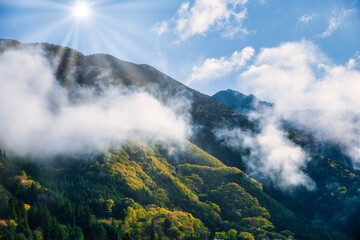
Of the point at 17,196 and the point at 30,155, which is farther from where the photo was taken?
the point at 30,155

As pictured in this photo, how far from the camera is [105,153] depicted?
159 m

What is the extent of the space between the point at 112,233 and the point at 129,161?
217 ft

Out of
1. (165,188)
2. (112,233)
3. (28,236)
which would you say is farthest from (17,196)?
(165,188)

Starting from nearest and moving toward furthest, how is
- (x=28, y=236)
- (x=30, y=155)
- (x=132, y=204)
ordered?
(x=28, y=236) → (x=132, y=204) → (x=30, y=155)

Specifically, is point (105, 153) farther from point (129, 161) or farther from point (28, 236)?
point (28, 236)

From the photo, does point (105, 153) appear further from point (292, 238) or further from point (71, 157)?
point (292, 238)

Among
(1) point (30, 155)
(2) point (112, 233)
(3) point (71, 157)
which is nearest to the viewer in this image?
(2) point (112, 233)

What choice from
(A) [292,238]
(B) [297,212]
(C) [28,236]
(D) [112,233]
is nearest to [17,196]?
(C) [28,236]

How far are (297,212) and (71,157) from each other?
174 m

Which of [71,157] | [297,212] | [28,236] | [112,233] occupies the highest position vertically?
[297,212]

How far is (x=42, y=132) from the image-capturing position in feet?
544

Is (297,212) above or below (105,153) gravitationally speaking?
above

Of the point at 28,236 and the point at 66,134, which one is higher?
the point at 66,134

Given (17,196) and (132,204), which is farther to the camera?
(132,204)
